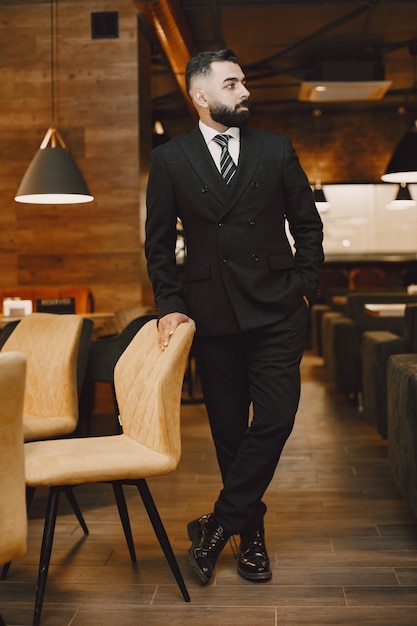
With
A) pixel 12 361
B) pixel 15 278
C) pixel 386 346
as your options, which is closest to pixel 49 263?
pixel 15 278

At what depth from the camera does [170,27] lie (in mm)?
6199

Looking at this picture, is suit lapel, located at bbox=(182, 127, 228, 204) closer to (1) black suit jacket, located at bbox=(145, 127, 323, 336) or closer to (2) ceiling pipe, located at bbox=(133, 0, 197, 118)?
(1) black suit jacket, located at bbox=(145, 127, 323, 336)

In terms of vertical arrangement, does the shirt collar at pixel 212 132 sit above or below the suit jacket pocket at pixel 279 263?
above

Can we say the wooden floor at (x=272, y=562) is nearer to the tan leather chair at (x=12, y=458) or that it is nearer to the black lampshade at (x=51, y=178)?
the tan leather chair at (x=12, y=458)

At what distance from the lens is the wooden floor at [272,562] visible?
238 centimetres

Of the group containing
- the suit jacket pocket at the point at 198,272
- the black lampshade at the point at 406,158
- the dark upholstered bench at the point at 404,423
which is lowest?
the dark upholstered bench at the point at 404,423

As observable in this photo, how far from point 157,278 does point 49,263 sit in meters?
4.18

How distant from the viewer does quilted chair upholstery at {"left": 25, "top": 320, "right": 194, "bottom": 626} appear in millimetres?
2297

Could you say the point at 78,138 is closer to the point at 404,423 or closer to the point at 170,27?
the point at 170,27

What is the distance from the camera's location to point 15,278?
6.73 m

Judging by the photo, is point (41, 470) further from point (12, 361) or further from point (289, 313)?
point (289, 313)

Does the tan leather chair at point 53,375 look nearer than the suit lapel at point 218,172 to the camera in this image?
No

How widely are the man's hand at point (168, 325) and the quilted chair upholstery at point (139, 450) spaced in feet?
0.13

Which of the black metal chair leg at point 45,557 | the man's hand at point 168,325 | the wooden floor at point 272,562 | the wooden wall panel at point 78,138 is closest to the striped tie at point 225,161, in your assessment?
the man's hand at point 168,325
